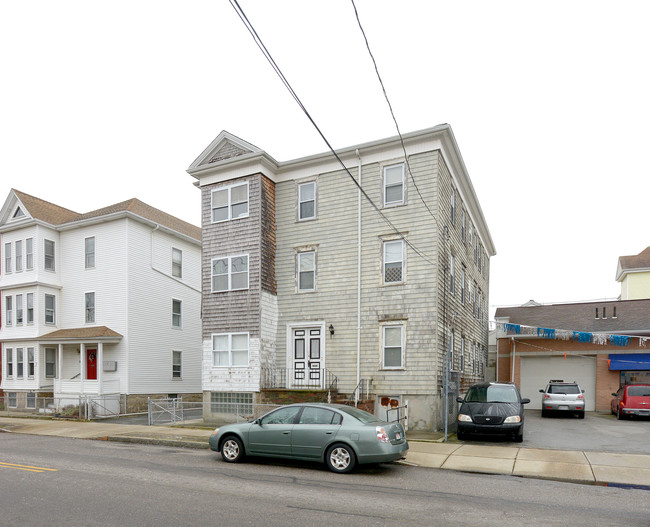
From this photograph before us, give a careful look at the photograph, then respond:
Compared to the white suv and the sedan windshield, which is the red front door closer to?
the sedan windshield

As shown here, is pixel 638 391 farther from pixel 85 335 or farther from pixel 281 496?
pixel 85 335

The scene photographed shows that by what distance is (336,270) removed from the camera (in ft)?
65.4

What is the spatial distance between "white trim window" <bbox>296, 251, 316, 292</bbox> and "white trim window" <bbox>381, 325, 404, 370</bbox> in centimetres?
344

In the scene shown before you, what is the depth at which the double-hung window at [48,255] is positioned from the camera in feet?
90.6

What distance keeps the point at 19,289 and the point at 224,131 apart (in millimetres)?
15044

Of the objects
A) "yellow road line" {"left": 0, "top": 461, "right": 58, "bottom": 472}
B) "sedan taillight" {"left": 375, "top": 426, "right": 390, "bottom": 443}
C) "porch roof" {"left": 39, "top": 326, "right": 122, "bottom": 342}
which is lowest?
"yellow road line" {"left": 0, "top": 461, "right": 58, "bottom": 472}

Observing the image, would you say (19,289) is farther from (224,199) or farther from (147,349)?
(224,199)

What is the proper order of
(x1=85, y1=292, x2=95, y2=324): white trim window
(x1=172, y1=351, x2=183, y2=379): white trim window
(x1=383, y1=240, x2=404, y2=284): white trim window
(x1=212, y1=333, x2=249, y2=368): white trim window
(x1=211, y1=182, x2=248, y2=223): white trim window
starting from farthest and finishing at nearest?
(x1=172, y1=351, x2=183, y2=379): white trim window, (x1=85, y1=292, x2=95, y2=324): white trim window, (x1=211, y1=182, x2=248, y2=223): white trim window, (x1=212, y1=333, x2=249, y2=368): white trim window, (x1=383, y1=240, x2=404, y2=284): white trim window

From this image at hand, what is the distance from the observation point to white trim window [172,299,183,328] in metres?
28.7

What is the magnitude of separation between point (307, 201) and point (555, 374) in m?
17.8

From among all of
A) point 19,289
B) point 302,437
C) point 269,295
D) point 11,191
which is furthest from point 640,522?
point 11,191

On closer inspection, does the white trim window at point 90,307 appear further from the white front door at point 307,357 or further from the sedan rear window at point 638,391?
the sedan rear window at point 638,391

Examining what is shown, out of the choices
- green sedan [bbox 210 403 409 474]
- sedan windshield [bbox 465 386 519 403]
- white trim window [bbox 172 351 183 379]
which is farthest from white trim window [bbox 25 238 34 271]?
sedan windshield [bbox 465 386 519 403]

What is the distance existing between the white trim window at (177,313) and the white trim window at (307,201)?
37.0ft
